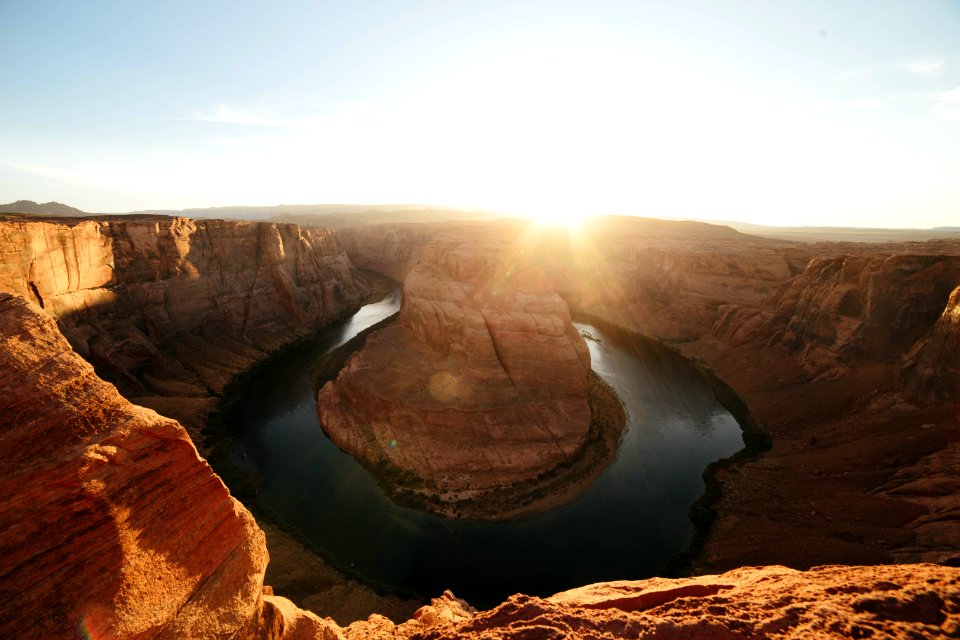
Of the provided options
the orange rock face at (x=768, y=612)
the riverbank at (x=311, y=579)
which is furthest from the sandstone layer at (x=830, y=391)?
the riverbank at (x=311, y=579)

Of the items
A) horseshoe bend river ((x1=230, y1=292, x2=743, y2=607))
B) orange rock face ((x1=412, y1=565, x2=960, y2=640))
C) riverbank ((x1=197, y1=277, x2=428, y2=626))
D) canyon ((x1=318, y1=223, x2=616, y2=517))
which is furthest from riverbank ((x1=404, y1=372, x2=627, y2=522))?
orange rock face ((x1=412, y1=565, x2=960, y2=640))

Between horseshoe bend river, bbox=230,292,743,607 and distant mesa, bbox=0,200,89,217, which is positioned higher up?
distant mesa, bbox=0,200,89,217

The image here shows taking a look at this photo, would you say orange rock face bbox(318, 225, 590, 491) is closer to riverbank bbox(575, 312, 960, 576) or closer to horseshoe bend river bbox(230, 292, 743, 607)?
horseshoe bend river bbox(230, 292, 743, 607)

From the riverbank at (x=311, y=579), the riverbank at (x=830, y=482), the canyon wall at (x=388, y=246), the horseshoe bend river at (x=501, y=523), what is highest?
the canyon wall at (x=388, y=246)

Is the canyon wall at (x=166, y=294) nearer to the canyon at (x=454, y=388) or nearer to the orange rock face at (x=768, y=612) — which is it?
the canyon at (x=454, y=388)

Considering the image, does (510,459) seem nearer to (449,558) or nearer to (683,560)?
(449,558)

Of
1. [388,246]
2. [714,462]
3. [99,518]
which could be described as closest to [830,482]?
[714,462]
